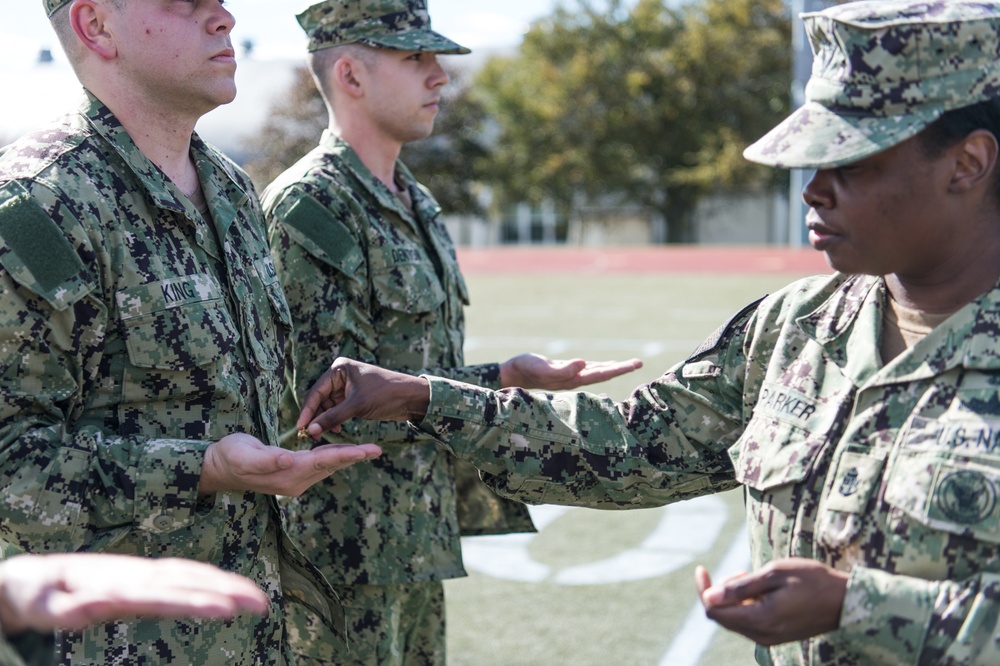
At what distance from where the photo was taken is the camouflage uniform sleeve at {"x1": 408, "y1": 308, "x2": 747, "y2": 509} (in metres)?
2.36

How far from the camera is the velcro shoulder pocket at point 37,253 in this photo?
2.07 m

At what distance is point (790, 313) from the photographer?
212 cm

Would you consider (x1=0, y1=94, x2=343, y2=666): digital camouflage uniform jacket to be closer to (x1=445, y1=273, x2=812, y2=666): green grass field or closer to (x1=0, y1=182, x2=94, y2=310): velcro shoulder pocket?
(x1=0, y1=182, x2=94, y2=310): velcro shoulder pocket

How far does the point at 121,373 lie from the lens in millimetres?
2234

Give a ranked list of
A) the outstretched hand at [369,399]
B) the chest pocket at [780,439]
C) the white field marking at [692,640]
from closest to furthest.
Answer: the chest pocket at [780,439]
the outstretched hand at [369,399]
the white field marking at [692,640]

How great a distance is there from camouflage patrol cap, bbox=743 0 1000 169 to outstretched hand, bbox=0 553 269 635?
3.70 feet

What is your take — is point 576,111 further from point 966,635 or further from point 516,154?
point 966,635

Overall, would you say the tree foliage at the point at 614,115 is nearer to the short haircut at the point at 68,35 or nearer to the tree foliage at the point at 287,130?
the tree foliage at the point at 287,130

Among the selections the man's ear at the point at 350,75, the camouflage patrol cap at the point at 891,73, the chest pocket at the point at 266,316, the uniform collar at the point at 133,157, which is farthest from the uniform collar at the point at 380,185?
the camouflage patrol cap at the point at 891,73

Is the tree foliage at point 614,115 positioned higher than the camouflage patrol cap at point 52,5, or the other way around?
the camouflage patrol cap at point 52,5

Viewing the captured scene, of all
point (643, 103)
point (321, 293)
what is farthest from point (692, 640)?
point (643, 103)

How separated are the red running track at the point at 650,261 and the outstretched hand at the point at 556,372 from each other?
1733 cm

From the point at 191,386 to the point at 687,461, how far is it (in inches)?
41.8

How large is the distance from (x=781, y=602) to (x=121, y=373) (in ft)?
4.46
